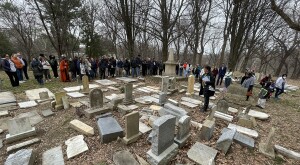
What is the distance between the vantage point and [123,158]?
3.25 meters

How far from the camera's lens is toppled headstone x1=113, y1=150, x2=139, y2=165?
316cm

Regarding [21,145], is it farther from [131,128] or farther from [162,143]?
[162,143]

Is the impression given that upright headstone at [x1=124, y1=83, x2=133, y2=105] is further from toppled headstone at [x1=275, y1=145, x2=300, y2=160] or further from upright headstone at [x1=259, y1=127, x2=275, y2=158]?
toppled headstone at [x1=275, y1=145, x2=300, y2=160]

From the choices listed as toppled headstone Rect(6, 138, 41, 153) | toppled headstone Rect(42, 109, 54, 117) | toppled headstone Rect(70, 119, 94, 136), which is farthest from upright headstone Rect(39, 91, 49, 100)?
toppled headstone Rect(6, 138, 41, 153)

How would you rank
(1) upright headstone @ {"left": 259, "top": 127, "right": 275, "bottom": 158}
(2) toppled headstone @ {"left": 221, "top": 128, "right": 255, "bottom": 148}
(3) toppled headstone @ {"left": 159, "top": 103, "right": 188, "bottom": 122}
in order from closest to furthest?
(1) upright headstone @ {"left": 259, "top": 127, "right": 275, "bottom": 158}, (2) toppled headstone @ {"left": 221, "top": 128, "right": 255, "bottom": 148}, (3) toppled headstone @ {"left": 159, "top": 103, "right": 188, "bottom": 122}

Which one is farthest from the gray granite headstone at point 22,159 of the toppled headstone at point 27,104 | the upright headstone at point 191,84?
the upright headstone at point 191,84

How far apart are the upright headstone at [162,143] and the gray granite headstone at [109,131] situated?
3.60 ft

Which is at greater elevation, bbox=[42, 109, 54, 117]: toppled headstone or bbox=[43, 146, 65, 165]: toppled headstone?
bbox=[42, 109, 54, 117]: toppled headstone

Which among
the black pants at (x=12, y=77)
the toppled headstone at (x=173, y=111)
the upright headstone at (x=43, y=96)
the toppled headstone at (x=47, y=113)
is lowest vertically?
the toppled headstone at (x=47, y=113)

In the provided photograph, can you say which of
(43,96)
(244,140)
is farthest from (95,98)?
(244,140)

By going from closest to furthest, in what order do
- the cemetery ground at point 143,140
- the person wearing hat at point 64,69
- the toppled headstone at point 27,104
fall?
the cemetery ground at point 143,140, the toppled headstone at point 27,104, the person wearing hat at point 64,69

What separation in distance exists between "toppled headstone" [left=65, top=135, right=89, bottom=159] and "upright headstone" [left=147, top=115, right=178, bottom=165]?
1553 mm

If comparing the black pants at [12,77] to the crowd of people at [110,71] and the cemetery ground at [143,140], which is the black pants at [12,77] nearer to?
the crowd of people at [110,71]

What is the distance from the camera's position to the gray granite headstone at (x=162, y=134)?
120 inches
